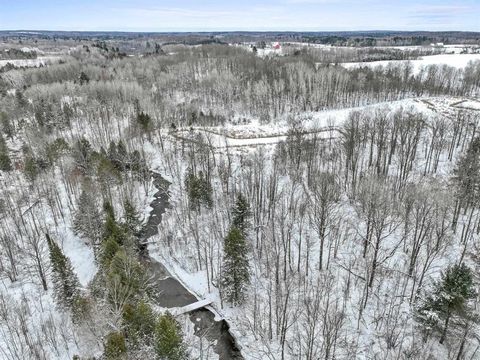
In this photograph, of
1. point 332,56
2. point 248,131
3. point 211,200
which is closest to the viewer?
point 211,200

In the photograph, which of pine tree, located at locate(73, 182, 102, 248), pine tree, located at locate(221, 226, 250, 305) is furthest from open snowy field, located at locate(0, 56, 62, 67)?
pine tree, located at locate(221, 226, 250, 305)

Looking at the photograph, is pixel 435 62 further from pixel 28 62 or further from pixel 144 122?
pixel 28 62

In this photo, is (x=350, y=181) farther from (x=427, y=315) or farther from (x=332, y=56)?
(x=332, y=56)

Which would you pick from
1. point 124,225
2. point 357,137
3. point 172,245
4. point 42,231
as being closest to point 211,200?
point 172,245

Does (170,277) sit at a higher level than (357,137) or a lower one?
lower

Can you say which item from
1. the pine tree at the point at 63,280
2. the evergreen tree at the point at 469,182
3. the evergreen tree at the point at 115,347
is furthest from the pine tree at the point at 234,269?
the evergreen tree at the point at 469,182

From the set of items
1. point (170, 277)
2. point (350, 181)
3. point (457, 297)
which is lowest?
point (170, 277)

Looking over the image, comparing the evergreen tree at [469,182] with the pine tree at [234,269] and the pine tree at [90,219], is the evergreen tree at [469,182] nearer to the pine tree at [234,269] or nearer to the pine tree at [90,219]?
the pine tree at [234,269]

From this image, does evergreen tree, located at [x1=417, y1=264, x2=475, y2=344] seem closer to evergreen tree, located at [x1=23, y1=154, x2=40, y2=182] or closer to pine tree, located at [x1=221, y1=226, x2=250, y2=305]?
pine tree, located at [x1=221, y1=226, x2=250, y2=305]
